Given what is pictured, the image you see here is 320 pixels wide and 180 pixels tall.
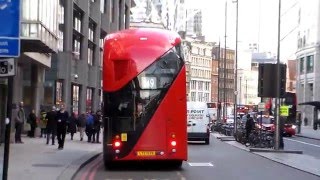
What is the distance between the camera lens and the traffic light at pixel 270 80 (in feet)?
100

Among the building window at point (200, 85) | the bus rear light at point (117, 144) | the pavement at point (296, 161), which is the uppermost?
the building window at point (200, 85)

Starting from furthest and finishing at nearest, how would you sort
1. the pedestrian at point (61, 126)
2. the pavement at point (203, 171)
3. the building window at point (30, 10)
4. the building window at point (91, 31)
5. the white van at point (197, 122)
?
the building window at point (91, 31) < the white van at point (197, 122) < the pedestrian at point (61, 126) < the building window at point (30, 10) < the pavement at point (203, 171)

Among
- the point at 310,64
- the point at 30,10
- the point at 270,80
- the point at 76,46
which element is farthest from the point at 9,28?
the point at 310,64

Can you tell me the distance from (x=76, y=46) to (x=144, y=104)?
30906 millimetres

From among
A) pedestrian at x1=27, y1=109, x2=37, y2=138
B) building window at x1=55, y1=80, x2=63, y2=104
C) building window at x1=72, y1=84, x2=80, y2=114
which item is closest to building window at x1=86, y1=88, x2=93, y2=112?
building window at x1=72, y1=84, x2=80, y2=114

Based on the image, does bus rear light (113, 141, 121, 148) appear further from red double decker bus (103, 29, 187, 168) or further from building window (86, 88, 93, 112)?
building window (86, 88, 93, 112)

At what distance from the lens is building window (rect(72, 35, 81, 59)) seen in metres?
47.3

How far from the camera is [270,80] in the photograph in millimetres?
30766

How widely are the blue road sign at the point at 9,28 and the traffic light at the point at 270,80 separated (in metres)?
21.2

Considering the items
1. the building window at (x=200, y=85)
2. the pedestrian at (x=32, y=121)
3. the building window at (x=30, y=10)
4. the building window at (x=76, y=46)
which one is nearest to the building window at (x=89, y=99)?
the building window at (x=76, y=46)

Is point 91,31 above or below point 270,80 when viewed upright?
above

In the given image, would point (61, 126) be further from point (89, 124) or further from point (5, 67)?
point (5, 67)

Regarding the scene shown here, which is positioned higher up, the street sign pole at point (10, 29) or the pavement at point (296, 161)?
the street sign pole at point (10, 29)

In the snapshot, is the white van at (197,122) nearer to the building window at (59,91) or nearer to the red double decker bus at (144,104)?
the building window at (59,91)
